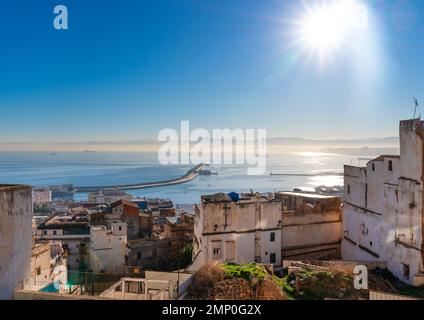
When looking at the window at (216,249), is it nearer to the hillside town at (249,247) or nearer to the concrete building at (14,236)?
the hillside town at (249,247)

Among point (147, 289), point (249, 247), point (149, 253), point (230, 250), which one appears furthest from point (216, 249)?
point (147, 289)

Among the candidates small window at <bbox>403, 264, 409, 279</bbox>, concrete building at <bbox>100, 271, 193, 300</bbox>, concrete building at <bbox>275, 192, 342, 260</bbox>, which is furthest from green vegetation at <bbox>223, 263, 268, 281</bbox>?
concrete building at <bbox>275, 192, 342, 260</bbox>

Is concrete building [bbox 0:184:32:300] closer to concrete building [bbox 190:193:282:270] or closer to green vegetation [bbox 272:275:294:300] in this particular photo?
green vegetation [bbox 272:275:294:300]

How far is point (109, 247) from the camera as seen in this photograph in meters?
17.4

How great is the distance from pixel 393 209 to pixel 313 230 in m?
4.52

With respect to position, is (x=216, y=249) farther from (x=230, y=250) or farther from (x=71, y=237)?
(x=71, y=237)

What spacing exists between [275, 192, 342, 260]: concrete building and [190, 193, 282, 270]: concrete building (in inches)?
31.1

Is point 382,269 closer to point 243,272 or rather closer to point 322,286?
point 322,286

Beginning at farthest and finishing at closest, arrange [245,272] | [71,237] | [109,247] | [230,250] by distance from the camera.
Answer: [71,237] → [109,247] → [230,250] → [245,272]

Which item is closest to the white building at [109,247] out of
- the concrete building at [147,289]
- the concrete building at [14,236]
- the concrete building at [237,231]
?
the concrete building at [237,231]
